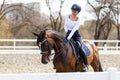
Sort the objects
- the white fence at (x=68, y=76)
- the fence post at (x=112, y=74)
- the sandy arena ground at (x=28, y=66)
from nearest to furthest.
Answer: the white fence at (x=68, y=76) < the fence post at (x=112, y=74) < the sandy arena ground at (x=28, y=66)

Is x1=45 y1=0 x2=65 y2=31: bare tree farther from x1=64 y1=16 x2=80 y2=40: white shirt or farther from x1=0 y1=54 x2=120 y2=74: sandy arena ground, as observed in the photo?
x1=64 y1=16 x2=80 y2=40: white shirt

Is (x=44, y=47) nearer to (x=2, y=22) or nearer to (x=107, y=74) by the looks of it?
(x=107, y=74)

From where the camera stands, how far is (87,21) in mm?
48094

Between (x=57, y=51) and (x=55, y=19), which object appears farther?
(x=55, y=19)

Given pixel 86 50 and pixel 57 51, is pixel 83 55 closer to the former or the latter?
pixel 86 50

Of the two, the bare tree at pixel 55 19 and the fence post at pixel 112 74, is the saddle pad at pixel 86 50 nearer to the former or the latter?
the fence post at pixel 112 74

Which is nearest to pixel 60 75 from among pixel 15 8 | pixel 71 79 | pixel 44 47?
pixel 71 79

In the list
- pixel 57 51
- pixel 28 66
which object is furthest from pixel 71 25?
pixel 28 66

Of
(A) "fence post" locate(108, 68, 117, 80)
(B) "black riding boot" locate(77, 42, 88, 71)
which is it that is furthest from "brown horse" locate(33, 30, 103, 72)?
(A) "fence post" locate(108, 68, 117, 80)

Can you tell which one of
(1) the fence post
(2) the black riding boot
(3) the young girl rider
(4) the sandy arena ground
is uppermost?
(3) the young girl rider

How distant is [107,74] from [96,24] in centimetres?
4067

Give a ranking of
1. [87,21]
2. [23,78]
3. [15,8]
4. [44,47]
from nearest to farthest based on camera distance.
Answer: [23,78]
[44,47]
[15,8]
[87,21]

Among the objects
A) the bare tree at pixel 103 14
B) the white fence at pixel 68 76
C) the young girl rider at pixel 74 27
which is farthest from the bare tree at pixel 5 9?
the white fence at pixel 68 76

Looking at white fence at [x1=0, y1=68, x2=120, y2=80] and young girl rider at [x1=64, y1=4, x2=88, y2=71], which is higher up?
young girl rider at [x1=64, y1=4, x2=88, y2=71]
